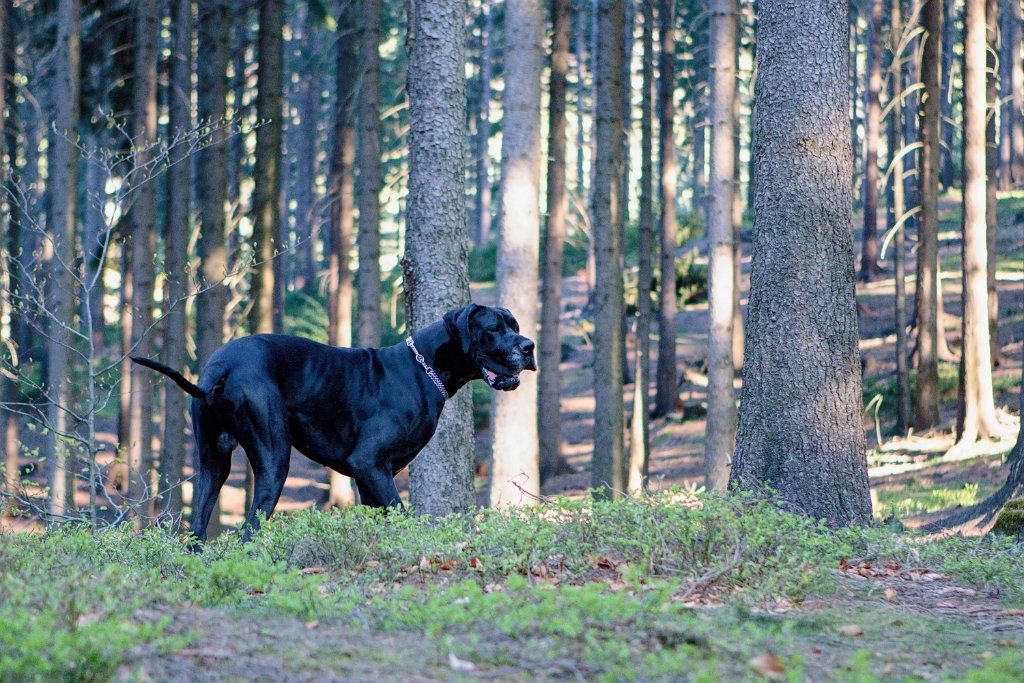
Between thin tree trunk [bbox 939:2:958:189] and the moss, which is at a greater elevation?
thin tree trunk [bbox 939:2:958:189]

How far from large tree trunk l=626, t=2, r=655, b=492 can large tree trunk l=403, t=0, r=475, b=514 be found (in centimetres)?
874

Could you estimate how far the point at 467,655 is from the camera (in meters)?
3.84

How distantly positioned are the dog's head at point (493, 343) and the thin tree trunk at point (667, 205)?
52.0 ft

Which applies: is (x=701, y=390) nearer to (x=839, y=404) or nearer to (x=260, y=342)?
(x=839, y=404)

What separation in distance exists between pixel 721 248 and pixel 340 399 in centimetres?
820

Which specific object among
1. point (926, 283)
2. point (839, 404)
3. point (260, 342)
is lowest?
point (839, 404)

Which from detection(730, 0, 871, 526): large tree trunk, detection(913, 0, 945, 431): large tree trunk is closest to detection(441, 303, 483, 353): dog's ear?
detection(730, 0, 871, 526): large tree trunk

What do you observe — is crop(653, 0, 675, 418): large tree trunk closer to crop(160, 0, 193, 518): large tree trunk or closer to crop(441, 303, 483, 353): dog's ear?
crop(160, 0, 193, 518): large tree trunk

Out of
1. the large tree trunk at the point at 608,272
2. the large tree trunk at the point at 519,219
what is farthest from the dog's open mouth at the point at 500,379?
the large tree trunk at the point at 608,272

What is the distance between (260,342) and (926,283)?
15615 mm

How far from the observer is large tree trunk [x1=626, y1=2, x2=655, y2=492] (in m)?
17.1

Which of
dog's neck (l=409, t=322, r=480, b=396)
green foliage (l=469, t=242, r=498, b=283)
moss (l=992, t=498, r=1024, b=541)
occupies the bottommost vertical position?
moss (l=992, t=498, r=1024, b=541)

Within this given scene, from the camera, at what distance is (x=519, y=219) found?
38.1 feet

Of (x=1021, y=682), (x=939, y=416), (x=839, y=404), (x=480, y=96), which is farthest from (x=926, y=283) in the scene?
(x=480, y=96)
